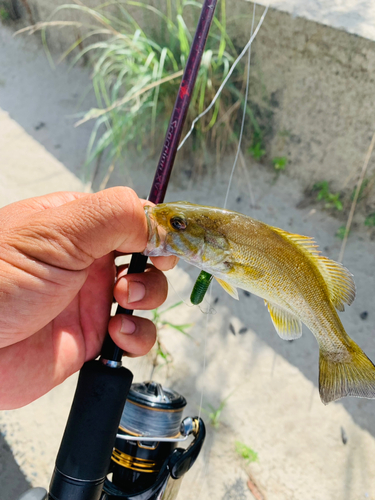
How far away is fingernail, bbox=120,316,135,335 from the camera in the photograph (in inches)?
47.8

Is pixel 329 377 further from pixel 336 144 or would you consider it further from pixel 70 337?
pixel 336 144

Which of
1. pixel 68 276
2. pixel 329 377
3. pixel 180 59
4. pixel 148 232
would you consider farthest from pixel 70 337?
pixel 180 59

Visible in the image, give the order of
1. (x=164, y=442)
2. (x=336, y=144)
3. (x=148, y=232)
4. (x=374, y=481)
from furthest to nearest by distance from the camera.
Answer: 1. (x=336, y=144)
2. (x=374, y=481)
3. (x=164, y=442)
4. (x=148, y=232)

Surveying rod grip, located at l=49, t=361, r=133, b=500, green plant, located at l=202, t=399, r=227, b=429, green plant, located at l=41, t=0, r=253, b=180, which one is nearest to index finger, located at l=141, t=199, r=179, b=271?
rod grip, located at l=49, t=361, r=133, b=500

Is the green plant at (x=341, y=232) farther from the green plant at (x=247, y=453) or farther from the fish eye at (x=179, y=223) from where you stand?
the fish eye at (x=179, y=223)

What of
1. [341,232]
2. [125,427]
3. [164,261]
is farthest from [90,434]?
[341,232]

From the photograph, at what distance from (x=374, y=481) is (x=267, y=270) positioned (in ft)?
5.30

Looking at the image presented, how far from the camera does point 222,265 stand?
948 mm

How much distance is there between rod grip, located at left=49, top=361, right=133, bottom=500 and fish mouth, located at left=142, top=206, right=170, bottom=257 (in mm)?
373

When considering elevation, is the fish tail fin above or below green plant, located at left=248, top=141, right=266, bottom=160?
below

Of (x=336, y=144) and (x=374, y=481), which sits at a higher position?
(x=336, y=144)

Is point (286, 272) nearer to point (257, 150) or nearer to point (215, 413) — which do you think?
point (215, 413)

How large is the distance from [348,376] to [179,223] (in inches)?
20.0

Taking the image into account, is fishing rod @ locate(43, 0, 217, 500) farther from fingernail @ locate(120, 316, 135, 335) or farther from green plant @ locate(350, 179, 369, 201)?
green plant @ locate(350, 179, 369, 201)
